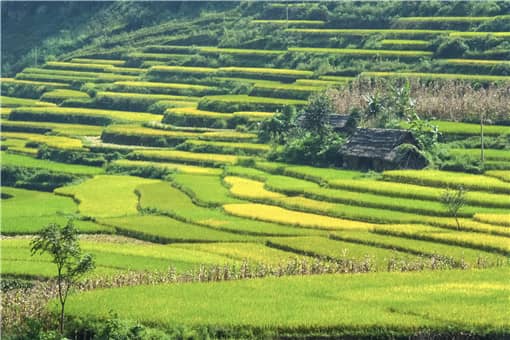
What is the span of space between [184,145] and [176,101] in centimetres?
1265

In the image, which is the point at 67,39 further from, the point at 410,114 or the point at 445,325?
the point at 445,325

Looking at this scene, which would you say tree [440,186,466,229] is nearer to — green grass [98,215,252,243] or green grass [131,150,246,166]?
green grass [98,215,252,243]

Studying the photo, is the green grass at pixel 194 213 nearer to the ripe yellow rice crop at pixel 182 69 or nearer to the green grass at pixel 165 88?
the green grass at pixel 165 88

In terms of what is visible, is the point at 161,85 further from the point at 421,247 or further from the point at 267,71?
the point at 421,247

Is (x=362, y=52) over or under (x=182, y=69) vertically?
over

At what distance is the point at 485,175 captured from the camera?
4453 centimetres

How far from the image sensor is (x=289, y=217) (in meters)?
39.6

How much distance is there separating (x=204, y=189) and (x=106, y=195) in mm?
3945

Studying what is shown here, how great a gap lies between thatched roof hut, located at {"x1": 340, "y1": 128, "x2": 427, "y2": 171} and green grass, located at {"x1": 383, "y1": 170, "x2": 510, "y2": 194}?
2.61m

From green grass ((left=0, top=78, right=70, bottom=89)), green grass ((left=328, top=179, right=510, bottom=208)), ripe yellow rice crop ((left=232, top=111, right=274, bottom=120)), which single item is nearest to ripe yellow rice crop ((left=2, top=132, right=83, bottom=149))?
ripe yellow rice crop ((left=232, top=111, right=274, bottom=120))

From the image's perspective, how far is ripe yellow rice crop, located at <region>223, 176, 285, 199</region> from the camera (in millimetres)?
44250

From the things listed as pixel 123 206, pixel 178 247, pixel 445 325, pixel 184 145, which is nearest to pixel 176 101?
pixel 184 145

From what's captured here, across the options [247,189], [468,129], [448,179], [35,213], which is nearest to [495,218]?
[448,179]

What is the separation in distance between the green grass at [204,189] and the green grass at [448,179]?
6.04 metres
